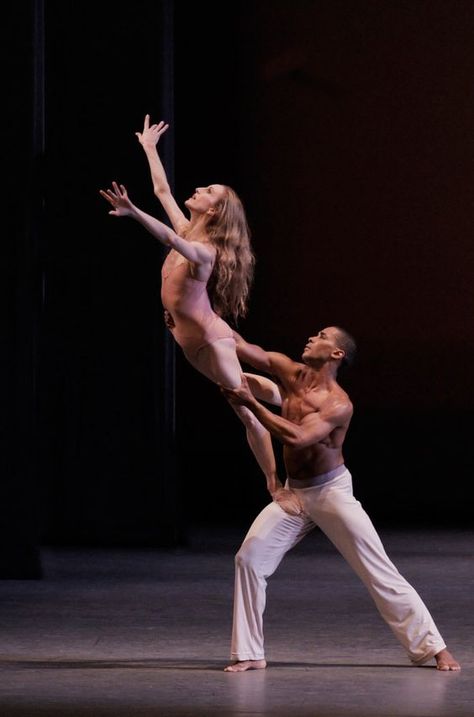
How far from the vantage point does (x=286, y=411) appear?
19.4 ft

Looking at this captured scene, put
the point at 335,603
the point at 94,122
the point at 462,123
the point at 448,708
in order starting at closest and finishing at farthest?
the point at 448,708 → the point at 335,603 → the point at 94,122 → the point at 462,123

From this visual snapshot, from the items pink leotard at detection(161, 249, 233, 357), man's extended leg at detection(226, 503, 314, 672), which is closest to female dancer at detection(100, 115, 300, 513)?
pink leotard at detection(161, 249, 233, 357)

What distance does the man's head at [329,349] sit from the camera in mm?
5836

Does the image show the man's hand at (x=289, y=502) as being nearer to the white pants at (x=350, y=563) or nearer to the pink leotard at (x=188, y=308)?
the white pants at (x=350, y=563)

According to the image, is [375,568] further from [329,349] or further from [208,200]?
[208,200]

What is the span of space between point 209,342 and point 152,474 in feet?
12.3

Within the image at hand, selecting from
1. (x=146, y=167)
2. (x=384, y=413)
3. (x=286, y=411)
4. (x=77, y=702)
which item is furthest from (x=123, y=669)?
(x=384, y=413)

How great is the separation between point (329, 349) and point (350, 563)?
856 millimetres

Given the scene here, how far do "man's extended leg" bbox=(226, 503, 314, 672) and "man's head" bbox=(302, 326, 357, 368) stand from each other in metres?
0.63

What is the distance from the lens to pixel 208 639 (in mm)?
6555

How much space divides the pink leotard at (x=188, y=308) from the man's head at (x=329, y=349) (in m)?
0.35

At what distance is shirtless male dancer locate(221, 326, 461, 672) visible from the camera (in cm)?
570

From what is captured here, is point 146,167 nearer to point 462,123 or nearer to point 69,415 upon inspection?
point 69,415

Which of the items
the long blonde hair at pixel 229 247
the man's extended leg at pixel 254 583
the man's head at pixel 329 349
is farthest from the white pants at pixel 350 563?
the long blonde hair at pixel 229 247
